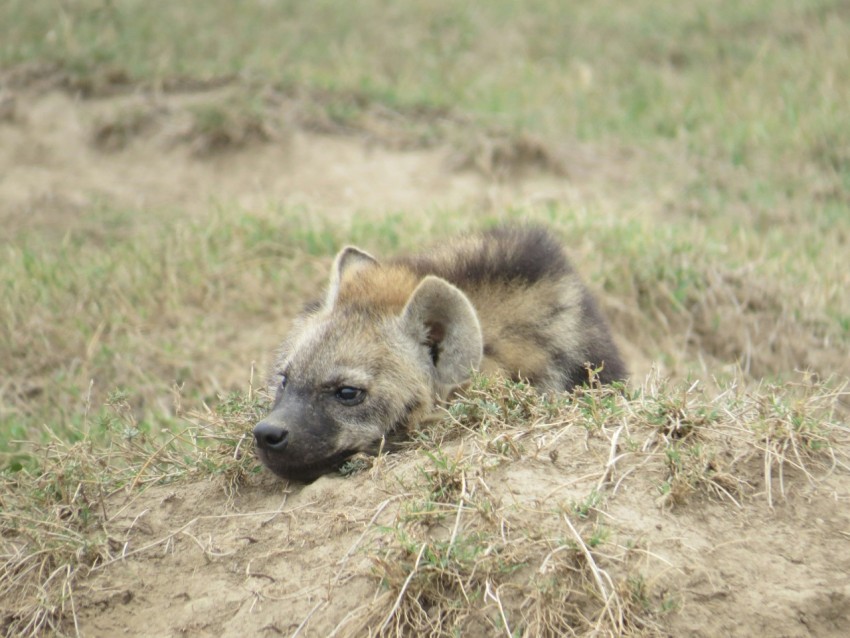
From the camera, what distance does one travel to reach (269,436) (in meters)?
3.85

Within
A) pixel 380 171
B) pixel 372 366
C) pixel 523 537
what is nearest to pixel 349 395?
pixel 372 366

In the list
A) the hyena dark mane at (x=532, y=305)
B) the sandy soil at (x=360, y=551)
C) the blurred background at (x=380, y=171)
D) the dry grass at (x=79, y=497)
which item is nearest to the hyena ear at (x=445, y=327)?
the hyena dark mane at (x=532, y=305)

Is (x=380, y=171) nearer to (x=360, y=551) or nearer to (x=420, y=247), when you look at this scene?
(x=420, y=247)

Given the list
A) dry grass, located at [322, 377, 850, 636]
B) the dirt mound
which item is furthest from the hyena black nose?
dry grass, located at [322, 377, 850, 636]

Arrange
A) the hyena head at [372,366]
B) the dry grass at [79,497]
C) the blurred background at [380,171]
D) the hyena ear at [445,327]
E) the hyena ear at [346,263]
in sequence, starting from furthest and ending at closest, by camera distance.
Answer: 1. the blurred background at [380,171]
2. the hyena ear at [346,263]
3. the hyena ear at [445,327]
4. the hyena head at [372,366]
5. the dry grass at [79,497]

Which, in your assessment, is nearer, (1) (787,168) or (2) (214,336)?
(2) (214,336)

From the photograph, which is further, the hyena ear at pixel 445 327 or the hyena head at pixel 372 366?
the hyena ear at pixel 445 327

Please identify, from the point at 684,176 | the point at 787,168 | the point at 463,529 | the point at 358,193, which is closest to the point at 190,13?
the point at 358,193

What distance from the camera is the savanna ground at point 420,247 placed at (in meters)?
3.24

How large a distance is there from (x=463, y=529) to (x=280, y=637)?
640 mm

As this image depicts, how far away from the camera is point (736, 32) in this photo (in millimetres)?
11406

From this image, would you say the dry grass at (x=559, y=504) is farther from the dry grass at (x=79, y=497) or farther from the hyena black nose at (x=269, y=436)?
the dry grass at (x=79, y=497)

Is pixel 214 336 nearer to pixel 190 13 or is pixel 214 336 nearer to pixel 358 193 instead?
pixel 358 193

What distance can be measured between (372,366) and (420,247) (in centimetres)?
248
